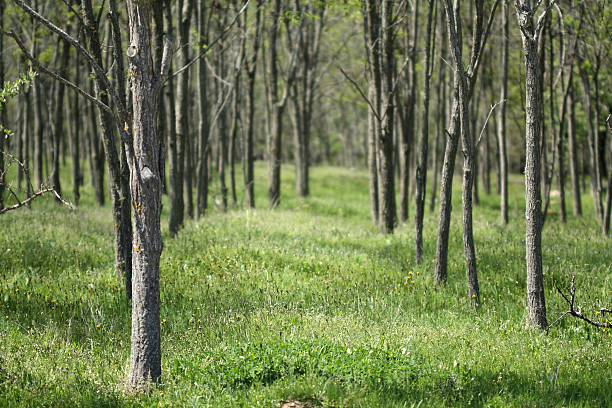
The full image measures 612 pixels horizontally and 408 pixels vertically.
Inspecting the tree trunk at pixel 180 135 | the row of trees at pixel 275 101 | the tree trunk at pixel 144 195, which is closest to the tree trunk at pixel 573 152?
the row of trees at pixel 275 101

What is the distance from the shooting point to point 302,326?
609 cm

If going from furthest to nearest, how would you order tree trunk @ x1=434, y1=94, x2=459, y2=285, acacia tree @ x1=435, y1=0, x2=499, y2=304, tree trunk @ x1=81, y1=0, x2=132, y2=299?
tree trunk @ x1=434, y1=94, x2=459, y2=285 < tree trunk @ x1=81, y1=0, x2=132, y2=299 < acacia tree @ x1=435, y1=0, x2=499, y2=304

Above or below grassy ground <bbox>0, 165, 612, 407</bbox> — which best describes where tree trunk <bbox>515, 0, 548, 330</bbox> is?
above

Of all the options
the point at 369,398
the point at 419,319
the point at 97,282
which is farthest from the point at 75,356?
the point at 419,319

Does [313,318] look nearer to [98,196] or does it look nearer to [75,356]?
[75,356]

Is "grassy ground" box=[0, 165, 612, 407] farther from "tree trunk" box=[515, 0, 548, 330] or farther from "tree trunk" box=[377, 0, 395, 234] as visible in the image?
"tree trunk" box=[377, 0, 395, 234]

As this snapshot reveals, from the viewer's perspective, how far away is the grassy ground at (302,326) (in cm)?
461

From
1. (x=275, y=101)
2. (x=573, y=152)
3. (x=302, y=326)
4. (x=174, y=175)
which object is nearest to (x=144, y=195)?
(x=302, y=326)

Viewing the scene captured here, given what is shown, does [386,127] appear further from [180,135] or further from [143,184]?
[143,184]

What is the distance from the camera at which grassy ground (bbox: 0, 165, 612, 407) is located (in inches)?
181

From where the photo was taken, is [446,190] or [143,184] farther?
[446,190]

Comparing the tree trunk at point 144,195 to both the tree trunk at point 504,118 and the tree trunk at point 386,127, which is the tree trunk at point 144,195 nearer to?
the tree trunk at point 386,127

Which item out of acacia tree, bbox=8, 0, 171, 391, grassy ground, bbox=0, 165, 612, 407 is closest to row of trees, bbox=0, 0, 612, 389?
acacia tree, bbox=8, 0, 171, 391

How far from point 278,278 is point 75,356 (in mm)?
3383
